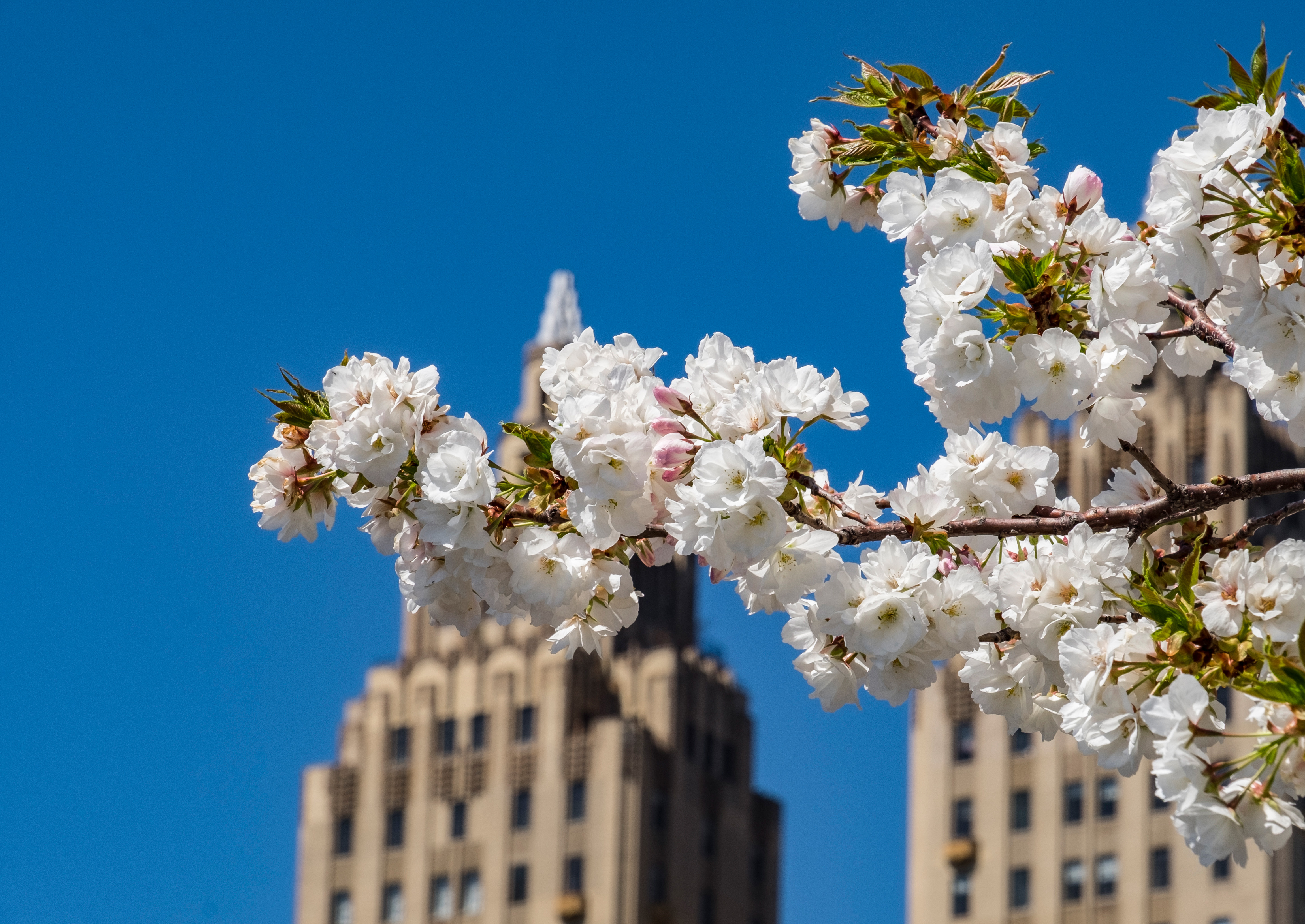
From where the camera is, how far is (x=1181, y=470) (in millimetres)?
76250

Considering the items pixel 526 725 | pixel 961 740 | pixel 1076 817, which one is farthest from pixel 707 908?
pixel 1076 817

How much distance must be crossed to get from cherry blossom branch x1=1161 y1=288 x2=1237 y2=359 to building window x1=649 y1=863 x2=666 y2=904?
69.8 m

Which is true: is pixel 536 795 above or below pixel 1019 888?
above

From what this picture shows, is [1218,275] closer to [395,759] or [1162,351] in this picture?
[1162,351]

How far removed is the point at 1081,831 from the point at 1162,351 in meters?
66.5

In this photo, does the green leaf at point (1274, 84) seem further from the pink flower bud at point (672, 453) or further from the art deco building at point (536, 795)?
the art deco building at point (536, 795)

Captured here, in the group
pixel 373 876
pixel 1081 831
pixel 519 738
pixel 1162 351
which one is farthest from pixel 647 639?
pixel 1162 351

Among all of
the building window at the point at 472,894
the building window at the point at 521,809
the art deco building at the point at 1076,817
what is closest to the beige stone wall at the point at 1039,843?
the art deco building at the point at 1076,817

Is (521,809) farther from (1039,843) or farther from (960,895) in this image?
(1039,843)

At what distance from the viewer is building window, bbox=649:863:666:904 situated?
76625 millimetres

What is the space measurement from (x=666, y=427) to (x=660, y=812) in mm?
72135

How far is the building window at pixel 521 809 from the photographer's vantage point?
7825 centimetres

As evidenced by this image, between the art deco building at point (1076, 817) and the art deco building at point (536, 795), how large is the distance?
810cm

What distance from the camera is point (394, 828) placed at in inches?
3137
